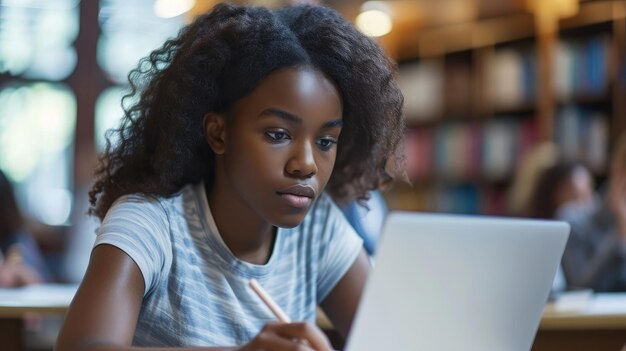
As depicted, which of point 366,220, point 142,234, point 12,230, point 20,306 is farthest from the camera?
point 12,230

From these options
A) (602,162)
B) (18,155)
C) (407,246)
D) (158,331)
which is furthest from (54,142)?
(407,246)

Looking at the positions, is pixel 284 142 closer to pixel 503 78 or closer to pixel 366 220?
pixel 366 220

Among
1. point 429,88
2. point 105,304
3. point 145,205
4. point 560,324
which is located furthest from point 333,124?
point 429,88

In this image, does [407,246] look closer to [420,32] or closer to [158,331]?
[158,331]

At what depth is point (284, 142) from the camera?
1.34m

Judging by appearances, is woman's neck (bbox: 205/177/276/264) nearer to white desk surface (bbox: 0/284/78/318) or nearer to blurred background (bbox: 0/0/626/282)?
white desk surface (bbox: 0/284/78/318)

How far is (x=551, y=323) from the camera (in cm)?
220

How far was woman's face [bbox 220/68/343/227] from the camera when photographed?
1344 millimetres

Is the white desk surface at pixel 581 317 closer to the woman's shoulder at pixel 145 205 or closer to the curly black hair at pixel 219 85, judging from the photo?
the curly black hair at pixel 219 85

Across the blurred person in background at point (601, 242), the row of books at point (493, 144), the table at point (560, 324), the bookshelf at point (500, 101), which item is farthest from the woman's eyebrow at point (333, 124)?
the row of books at point (493, 144)

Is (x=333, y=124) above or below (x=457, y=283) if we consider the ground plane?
above

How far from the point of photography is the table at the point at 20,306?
2170 mm

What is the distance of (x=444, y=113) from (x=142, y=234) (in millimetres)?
4729

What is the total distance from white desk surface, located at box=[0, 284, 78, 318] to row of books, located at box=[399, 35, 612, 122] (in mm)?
2507
